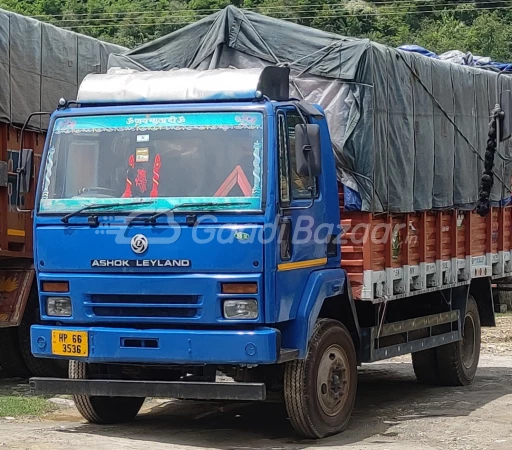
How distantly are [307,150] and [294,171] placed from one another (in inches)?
8.9

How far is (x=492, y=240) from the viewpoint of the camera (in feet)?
38.5

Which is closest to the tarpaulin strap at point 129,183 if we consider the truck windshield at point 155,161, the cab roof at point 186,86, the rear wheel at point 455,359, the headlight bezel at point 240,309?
the truck windshield at point 155,161

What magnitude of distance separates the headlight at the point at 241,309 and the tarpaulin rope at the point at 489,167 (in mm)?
4320

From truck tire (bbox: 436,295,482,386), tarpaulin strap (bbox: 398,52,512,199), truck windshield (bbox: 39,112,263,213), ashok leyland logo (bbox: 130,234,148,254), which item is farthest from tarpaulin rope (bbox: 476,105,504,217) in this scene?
ashok leyland logo (bbox: 130,234,148,254)

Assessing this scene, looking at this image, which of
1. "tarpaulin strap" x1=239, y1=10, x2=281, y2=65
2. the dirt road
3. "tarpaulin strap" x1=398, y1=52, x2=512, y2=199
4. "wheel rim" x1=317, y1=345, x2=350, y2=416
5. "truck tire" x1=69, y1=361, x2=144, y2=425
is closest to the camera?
the dirt road

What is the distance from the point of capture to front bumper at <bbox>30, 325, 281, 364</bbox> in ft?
25.1

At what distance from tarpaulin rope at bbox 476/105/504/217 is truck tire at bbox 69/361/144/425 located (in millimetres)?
4277

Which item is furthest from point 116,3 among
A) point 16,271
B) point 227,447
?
point 227,447

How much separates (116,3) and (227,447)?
1888 inches

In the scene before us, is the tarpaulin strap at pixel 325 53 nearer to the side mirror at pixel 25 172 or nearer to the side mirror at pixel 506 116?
the side mirror at pixel 25 172

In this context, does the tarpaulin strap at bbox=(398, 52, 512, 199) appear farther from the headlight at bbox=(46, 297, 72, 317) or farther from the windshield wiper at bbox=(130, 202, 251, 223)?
the headlight at bbox=(46, 297, 72, 317)

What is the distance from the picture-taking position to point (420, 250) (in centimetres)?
1001

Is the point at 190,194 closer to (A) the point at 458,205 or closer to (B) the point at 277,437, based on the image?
(B) the point at 277,437

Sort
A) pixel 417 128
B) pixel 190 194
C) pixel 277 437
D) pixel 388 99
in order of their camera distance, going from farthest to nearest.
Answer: pixel 417 128, pixel 388 99, pixel 277 437, pixel 190 194
